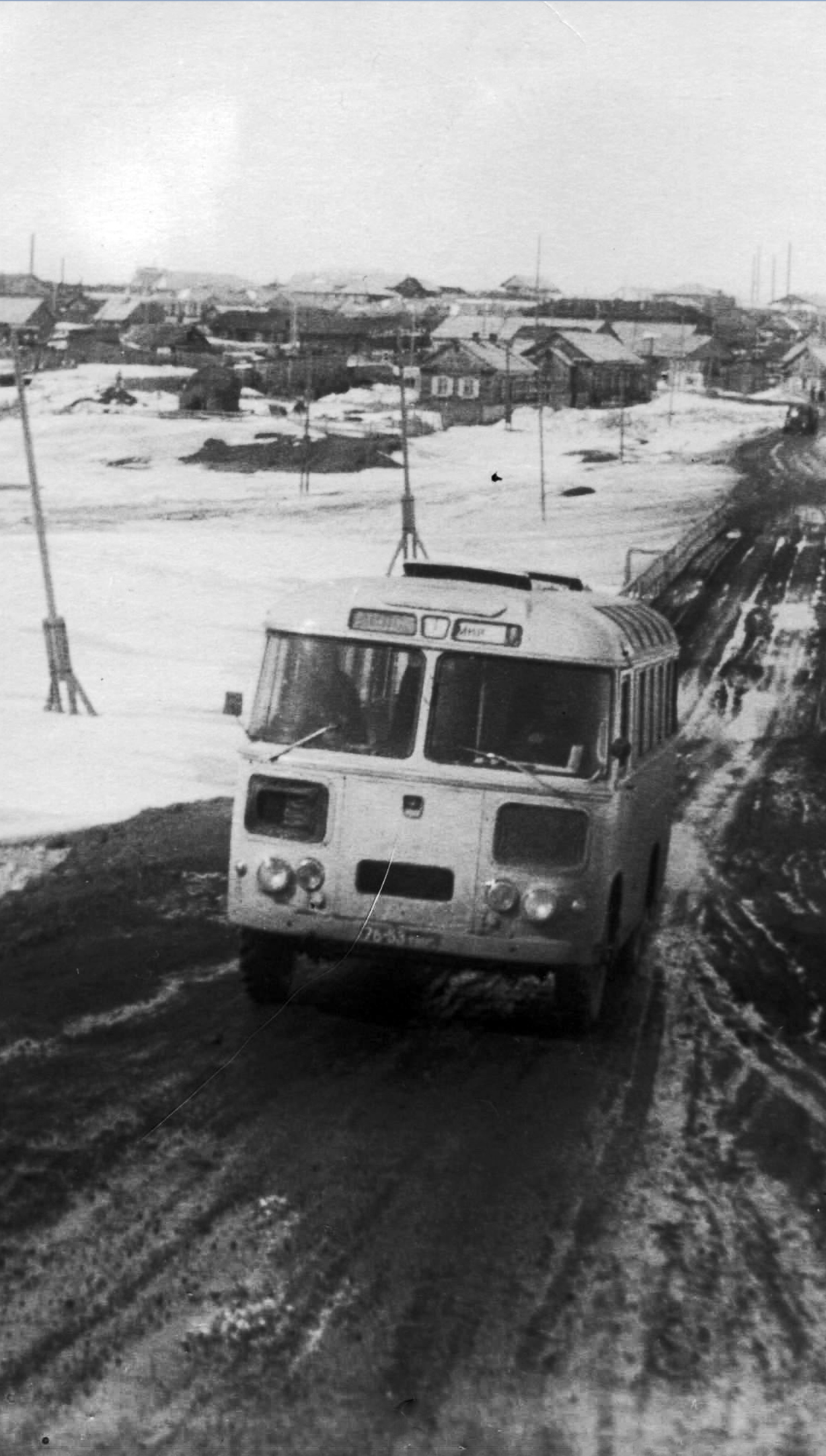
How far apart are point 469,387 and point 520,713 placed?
43.0m

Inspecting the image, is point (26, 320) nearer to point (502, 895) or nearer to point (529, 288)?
point (529, 288)

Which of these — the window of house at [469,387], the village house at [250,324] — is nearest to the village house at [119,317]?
the village house at [250,324]

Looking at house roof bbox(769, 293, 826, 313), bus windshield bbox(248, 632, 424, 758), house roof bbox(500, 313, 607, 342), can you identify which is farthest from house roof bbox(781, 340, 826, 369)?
bus windshield bbox(248, 632, 424, 758)

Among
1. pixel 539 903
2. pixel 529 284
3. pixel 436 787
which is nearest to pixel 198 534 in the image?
pixel 529 284

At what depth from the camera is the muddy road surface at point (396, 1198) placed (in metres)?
5.08

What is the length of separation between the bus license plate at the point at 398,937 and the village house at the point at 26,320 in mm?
7502

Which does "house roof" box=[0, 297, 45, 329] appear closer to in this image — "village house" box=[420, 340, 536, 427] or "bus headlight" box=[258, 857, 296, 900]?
"bus headlight" box=[258, 857, 296, 900]

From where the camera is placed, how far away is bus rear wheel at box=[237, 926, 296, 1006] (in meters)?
8.98

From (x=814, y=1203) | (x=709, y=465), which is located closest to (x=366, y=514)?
(x=709, y=465)

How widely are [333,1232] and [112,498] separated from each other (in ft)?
106

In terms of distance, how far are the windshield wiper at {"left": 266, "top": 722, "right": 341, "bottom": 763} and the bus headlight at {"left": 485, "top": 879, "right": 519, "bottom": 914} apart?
46.0 inches

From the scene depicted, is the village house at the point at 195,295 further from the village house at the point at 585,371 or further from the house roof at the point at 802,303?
the house roof at the point at 802,303

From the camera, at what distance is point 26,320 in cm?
3812

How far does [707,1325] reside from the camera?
5.70m
